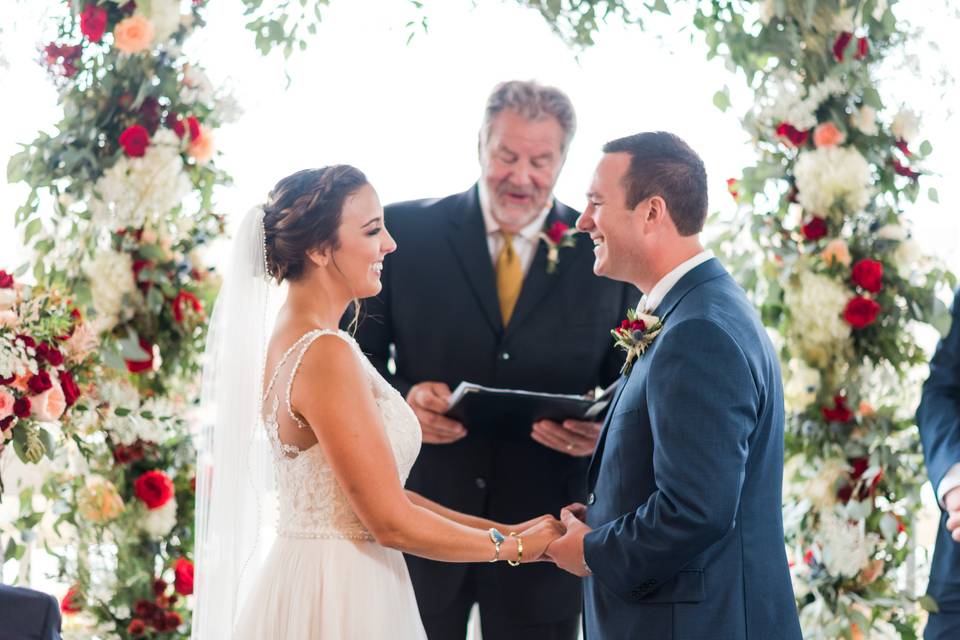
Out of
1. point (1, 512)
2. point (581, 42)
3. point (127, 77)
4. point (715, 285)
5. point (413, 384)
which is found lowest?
point (1, 512)

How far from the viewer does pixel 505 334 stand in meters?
3.27

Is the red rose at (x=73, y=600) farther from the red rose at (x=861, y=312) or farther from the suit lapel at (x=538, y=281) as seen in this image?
the red rose at (x=861, y=312)

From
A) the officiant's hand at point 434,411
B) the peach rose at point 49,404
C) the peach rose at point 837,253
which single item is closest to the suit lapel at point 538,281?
the officiant's hand at point 434,411

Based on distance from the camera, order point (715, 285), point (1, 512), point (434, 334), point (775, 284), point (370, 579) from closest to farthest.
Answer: point (715, 285), point (370, 579), point (434, 334), point (775, 284), point (1, 512)

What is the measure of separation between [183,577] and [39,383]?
92cm

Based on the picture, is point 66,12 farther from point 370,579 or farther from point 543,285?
point 370,579

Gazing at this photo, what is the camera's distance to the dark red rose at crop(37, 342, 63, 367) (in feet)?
9.04

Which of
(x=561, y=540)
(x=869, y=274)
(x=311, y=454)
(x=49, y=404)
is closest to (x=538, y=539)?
(x=561, y=540)

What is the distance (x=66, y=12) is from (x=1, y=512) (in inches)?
70.3

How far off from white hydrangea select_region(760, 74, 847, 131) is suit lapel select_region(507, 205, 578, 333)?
81cm

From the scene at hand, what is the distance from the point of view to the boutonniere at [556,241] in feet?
10.9

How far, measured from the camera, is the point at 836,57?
11.2 ft

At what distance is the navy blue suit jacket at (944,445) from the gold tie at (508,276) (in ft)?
3.95

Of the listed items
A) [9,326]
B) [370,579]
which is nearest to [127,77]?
[9,326]
